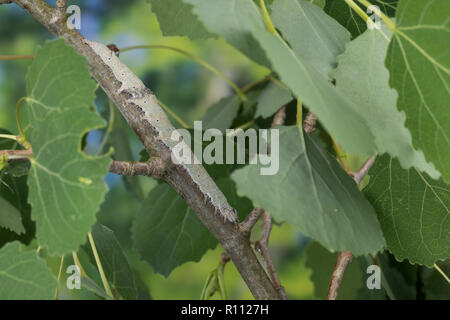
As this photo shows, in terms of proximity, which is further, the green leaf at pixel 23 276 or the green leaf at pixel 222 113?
the green leaf at pixel 222 113

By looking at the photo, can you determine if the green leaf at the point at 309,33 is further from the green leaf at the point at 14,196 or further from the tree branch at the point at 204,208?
the green leaf at the point at 14,196

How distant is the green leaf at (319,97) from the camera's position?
252 mm

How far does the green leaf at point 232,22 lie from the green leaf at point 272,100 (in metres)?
0.18

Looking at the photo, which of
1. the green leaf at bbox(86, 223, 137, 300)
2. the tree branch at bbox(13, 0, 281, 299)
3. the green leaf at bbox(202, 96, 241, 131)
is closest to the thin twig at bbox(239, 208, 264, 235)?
the tree branch at bbox(13, 0, 281, 299)

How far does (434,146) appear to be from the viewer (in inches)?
11.4

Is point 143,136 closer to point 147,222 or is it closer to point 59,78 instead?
point 59,78

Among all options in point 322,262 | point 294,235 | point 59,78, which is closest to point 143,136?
point 59,78

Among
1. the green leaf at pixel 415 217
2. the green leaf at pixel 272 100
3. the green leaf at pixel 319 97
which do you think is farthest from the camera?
the green leaf at pixel 272 100

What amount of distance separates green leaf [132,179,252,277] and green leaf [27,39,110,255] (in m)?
0.20

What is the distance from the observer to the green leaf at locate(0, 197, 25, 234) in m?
0.38

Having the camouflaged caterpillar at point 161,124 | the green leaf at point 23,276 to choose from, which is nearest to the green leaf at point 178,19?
the camouflaged caterpillar at point 161,124

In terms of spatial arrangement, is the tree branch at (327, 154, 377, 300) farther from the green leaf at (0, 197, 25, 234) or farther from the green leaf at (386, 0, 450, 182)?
the green leaf at (0, 197, 25, 234)

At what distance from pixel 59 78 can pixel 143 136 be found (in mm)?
64

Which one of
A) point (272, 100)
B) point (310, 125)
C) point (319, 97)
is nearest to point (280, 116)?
point (272, 100)
